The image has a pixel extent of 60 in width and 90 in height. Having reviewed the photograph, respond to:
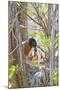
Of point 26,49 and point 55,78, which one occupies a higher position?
point 26,49

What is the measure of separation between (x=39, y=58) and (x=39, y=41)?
0.48ft

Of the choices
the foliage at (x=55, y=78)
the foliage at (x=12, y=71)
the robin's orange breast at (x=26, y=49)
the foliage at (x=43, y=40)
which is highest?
the foliage at (x=43, y=40)

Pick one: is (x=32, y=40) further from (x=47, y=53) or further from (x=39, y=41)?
(x=47, y=53)

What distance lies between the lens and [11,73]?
4.73 ft

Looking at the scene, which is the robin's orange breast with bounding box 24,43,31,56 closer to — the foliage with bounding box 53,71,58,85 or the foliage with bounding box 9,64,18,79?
the foliage with bounding box 9,64,18,79

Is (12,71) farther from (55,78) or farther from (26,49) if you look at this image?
(55,78)

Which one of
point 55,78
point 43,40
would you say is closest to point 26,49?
Result: point 43,40

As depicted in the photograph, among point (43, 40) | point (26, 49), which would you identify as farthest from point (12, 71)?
point (43, 40)

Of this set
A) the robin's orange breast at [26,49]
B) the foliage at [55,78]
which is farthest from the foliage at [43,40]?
the foliage at [55,78]

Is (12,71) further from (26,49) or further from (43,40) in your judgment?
(43,40)

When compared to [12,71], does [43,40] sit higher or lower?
higher

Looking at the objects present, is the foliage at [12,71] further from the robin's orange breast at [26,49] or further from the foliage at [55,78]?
the foliage at [55,78]

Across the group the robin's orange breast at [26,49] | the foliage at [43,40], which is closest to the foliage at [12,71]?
the robin's orange breast at [26,49]

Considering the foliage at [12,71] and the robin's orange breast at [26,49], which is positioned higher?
the robin's orange breast at [26,49]
